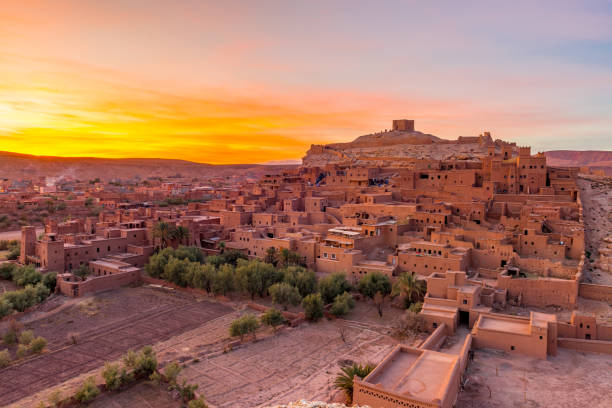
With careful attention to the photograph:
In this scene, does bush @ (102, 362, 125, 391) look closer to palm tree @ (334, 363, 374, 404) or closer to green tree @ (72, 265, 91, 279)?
palm tree @ (334, 363, 374, 404)

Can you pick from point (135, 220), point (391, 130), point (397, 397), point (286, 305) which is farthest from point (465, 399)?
point (391, 130)

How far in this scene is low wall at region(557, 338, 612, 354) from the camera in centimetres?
1634

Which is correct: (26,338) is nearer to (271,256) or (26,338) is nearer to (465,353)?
(271,256)

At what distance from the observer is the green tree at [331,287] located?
21641 millimetres

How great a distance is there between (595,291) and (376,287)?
353 inches

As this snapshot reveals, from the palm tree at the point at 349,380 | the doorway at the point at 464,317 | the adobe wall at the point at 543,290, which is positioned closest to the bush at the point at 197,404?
the palm tree at the point at 349,380

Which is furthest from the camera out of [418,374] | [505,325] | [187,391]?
[505,325]

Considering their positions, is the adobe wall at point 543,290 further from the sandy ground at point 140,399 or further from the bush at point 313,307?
the sandy ground at point 140,399

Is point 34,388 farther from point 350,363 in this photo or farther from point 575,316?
point 575,316

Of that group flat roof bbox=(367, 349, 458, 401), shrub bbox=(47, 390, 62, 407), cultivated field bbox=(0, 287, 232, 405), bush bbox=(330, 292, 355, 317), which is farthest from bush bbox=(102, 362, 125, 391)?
bush bbox=(330, 292, 355, 317)

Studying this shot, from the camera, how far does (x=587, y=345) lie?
54.2ft

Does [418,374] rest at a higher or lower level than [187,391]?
higher

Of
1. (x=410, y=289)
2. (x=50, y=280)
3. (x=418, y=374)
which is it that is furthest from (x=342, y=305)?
(x=50, y=280)

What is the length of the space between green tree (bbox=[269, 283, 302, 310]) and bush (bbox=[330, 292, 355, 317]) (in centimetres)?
180
